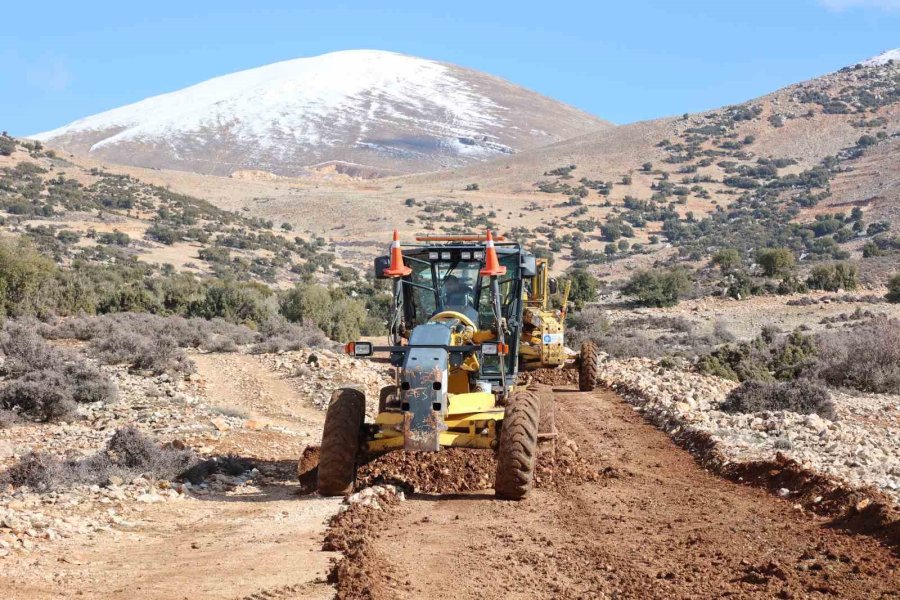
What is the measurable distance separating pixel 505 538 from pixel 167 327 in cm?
1799

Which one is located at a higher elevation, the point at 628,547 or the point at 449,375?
the point at 449,375

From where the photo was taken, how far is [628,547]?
7863mm

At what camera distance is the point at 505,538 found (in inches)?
323

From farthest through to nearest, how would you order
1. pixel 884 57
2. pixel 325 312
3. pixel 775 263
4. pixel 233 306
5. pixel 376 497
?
pixel 884 57 < pixel 775 263 < pixel 325 312 < pixel 233 306 < pixel 376 497

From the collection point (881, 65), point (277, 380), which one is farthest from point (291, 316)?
point (881, 65)

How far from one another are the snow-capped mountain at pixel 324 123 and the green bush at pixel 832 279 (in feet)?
336

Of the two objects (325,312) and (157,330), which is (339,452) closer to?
(157,330)

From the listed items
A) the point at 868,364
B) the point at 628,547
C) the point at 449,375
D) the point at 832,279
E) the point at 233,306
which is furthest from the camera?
the point at 832,279

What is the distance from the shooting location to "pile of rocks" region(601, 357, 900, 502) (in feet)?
35.8

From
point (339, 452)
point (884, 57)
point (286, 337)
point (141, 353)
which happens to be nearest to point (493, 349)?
point (339, 452)

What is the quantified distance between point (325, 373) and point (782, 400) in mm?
8795

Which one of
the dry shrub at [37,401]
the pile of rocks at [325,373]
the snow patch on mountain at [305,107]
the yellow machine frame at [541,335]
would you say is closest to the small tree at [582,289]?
the pile of rocks at [325,373]

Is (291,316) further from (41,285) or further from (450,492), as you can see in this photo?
(450,492)

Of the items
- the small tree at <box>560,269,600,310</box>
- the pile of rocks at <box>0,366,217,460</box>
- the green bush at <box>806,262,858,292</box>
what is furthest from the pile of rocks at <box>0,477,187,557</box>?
the green bush at <box>806,262,858,292</box>
